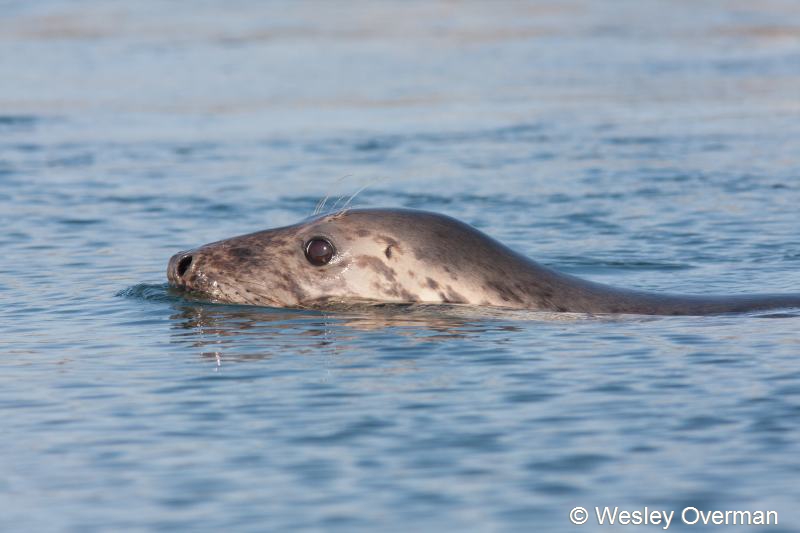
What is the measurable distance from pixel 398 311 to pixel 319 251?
686 mm

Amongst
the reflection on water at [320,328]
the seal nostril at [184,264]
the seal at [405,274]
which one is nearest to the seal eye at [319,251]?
Answer: the seal at [405,274]

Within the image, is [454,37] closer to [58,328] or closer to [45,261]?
[45,261]

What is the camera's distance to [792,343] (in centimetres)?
962

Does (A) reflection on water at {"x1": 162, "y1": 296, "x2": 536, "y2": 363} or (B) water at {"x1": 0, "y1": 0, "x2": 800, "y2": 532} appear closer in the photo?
(B) water at {"x1": 0, "y1": 0, "x2": 800, "y2": 532}

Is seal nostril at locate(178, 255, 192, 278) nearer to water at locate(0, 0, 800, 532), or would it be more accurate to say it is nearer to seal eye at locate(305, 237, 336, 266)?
water at locate(0, 0, 800, 532)

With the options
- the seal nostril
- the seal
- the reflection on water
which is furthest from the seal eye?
the seal nostril

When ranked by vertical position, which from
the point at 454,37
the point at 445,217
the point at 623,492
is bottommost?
the point at 623,492

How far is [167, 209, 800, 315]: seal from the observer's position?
10.4 meters

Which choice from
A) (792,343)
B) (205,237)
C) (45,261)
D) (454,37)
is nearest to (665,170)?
(205,237)

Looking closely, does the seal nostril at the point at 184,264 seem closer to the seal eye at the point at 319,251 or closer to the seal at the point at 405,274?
the seal at the point at 405,274

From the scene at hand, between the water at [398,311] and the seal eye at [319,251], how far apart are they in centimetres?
38

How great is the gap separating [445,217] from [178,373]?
91.0 inches

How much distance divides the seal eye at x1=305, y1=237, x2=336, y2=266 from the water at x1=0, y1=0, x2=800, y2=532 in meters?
0.38

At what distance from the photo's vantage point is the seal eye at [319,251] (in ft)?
34.8
